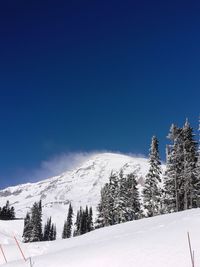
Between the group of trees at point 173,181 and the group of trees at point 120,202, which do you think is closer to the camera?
the group of trees at point 173,181

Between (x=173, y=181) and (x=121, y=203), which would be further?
(x=121, y=203)

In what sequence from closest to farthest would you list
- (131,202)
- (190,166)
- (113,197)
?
1. (190,166)
2. (131,202)
3. (113,197)

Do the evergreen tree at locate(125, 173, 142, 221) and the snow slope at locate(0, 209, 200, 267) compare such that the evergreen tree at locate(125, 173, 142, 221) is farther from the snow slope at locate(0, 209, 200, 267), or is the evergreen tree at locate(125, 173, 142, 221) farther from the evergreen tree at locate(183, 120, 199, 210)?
the snow slope at locate(0, 209, 200, 267)

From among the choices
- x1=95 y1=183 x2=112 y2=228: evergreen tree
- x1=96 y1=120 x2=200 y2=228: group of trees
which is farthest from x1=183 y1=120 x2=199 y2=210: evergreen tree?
x1=95 y1=183 x2=112 y2=228: evergreen tree

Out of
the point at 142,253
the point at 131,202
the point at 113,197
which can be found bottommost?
the point at 142,253

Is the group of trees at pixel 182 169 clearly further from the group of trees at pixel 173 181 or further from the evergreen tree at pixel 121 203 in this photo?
the evergreen tree at pixel 121 203

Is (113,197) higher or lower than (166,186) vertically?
higher

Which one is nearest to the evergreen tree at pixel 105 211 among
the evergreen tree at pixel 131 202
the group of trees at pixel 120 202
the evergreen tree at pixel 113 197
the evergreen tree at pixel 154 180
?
the group of trees at pixel 120 202

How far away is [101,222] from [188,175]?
25411 mm

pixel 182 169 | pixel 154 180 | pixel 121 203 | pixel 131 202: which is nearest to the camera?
pixel 182 169

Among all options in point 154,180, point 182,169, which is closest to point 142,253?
point 182,169

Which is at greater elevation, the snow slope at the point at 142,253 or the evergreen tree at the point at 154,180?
the evergreen tree at the point at 154,180

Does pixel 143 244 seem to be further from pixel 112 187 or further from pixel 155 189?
pixel 112 187

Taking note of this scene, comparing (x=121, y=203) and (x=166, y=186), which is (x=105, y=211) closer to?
(x=121, y=203)
